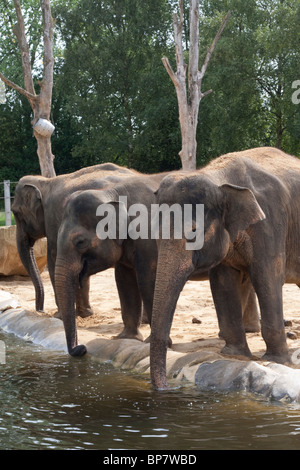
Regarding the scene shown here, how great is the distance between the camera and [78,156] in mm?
35938

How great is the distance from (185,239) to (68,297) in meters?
1.77

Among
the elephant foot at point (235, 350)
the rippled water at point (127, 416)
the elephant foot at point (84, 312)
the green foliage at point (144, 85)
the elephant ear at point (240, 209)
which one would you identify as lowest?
the elephant foot at point (84, 312)

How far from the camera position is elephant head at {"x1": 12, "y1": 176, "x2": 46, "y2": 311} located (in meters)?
9.73

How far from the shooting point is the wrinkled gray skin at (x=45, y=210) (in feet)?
29.5

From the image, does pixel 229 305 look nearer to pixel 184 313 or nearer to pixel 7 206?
pixel 184 313

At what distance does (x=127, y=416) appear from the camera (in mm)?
5176

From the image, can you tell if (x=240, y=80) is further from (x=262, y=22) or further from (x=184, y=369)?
(x=184, y=369)

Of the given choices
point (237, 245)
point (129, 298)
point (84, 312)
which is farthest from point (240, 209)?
point (84, 312)

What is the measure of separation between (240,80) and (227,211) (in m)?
25.8

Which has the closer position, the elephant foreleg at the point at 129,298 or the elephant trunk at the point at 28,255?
the elephant foreleg at the point at 129,298

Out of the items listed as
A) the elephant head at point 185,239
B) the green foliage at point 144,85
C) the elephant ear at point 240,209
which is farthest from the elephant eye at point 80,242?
the green foliage at point 144,85

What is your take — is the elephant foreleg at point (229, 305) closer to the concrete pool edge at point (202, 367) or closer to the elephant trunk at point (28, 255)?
the concrete pool edge at point (202, 367)

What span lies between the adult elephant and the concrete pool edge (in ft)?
1.19
